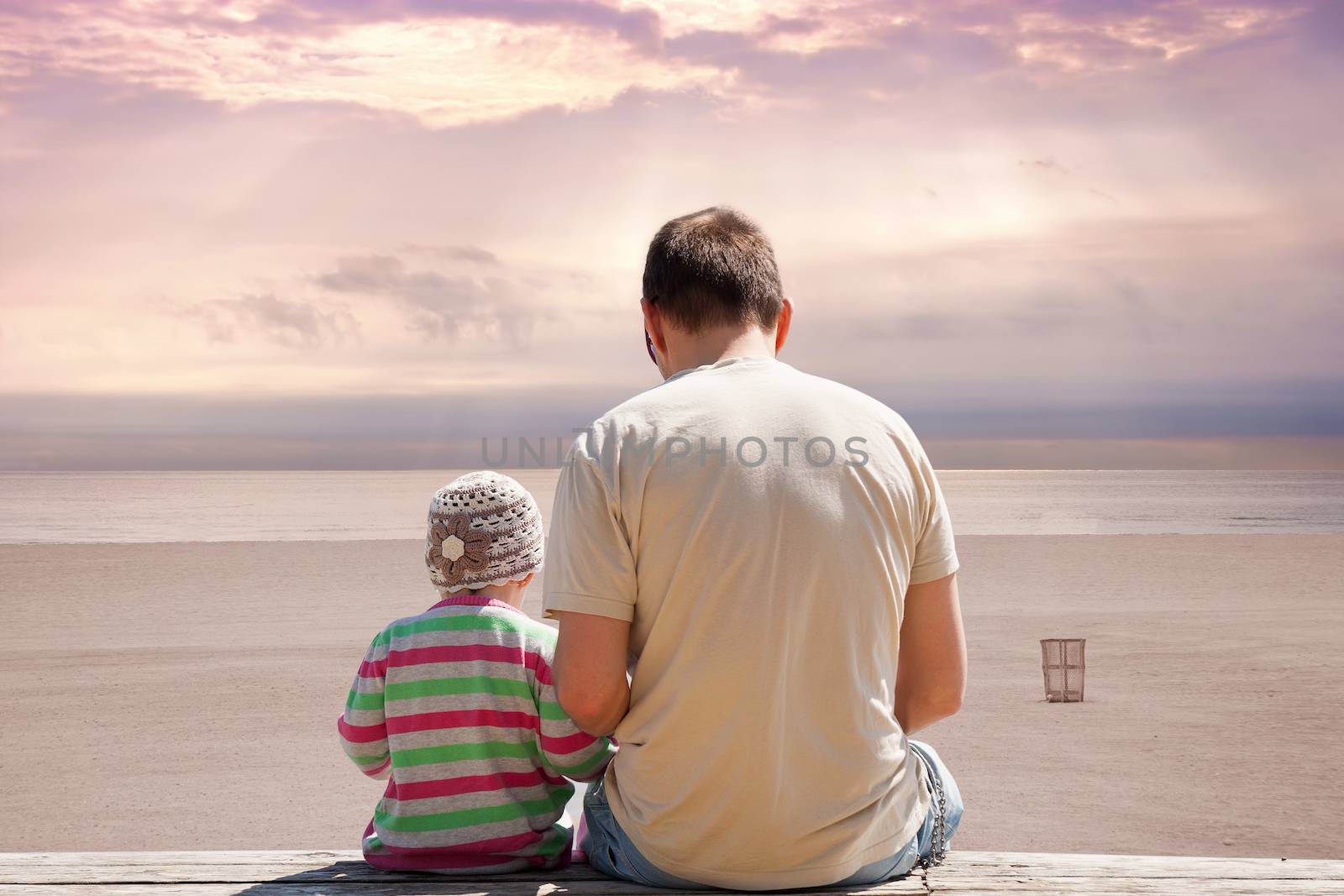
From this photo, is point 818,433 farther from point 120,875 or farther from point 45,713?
point 45,713

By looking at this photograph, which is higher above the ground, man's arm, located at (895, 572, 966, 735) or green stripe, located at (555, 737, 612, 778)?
man's arm, located at (895, 572, 966, 735)

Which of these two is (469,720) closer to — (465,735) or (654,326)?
(465,735)

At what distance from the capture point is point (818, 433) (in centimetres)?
198

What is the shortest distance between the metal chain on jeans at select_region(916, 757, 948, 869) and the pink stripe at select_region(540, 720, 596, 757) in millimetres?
772

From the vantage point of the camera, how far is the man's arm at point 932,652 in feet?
7.32

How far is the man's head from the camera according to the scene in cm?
211

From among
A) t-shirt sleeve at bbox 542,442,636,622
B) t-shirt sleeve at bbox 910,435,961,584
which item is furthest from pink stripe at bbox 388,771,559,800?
t-shirt sleeve at bbox 910,435,961,584

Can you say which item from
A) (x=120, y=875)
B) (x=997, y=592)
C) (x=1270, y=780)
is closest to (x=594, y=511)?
(x=120, y=875)

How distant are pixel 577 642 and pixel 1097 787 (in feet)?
16.7

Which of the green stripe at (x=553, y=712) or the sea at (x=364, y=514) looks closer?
the green stripe at (x=553, y=712)

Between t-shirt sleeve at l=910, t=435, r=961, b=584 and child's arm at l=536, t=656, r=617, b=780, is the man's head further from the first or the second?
child's arm at l=536, t=656, r=617, b=780

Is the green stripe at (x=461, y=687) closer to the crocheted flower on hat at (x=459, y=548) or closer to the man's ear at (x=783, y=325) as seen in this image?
the crocheted flower on hat at (x=459, y=548)

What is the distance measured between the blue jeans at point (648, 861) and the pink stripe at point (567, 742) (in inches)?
5.3

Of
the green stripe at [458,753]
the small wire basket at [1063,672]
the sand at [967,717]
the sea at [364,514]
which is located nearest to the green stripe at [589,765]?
the green stripe at [458,753]
